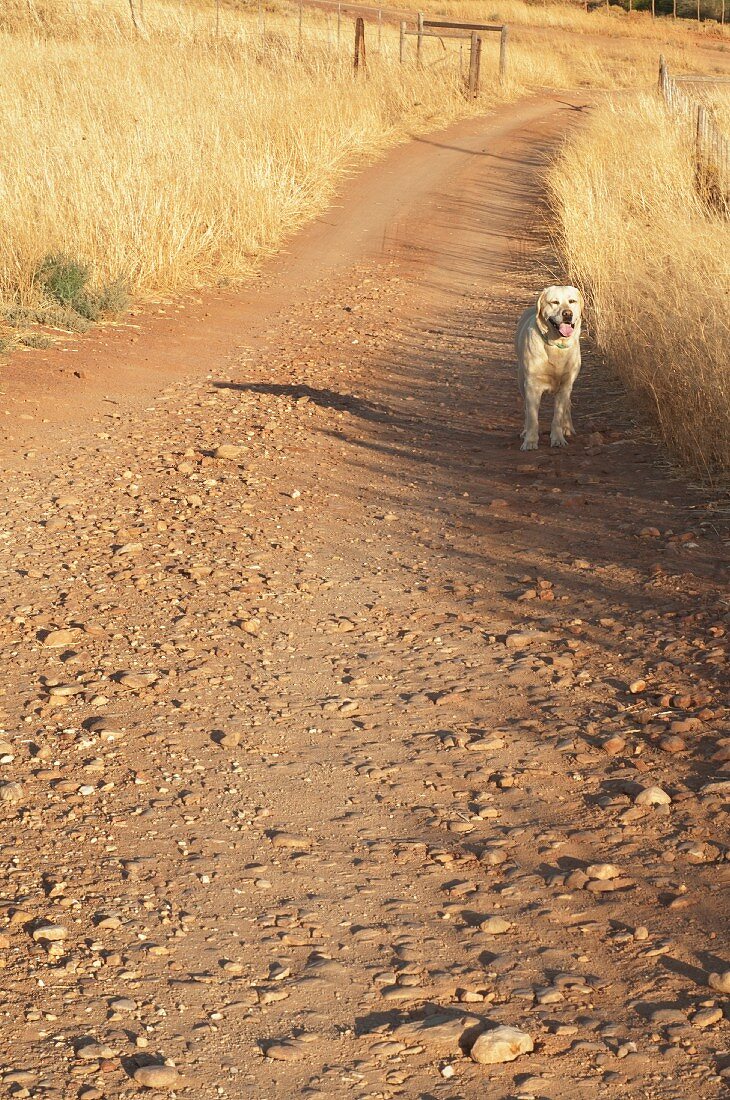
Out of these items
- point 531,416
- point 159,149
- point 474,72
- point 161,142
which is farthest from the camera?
point 474,72

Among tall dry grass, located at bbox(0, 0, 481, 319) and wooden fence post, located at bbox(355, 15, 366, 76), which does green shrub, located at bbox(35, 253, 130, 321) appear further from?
wooden fence post, located at bbox(355, 15, 366, 76)

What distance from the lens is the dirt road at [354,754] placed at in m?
2.34

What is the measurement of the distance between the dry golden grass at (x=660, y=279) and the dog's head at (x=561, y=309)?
636mm

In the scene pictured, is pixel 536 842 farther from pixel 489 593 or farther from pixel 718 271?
pixel 718 271

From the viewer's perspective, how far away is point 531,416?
614 centimetres

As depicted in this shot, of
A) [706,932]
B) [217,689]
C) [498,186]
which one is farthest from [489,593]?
[498,186]

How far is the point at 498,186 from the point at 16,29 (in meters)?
8.06

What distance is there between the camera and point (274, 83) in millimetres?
15812

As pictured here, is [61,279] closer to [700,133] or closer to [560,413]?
[560,413]

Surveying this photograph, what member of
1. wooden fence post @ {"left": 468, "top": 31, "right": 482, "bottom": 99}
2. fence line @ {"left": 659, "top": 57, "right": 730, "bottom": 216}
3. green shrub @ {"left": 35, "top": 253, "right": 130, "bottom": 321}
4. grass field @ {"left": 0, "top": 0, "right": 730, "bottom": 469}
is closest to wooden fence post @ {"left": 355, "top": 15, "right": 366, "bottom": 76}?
grass field @ {"left": 0, "top": 0, "right": 730, "bottom": 469}

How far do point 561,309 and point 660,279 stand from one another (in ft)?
5.45

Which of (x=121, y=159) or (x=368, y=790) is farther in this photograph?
(x=121, y=159)

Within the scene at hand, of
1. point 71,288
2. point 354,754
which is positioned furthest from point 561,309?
point 71,288

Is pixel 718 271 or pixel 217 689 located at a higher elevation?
pixel 718 271
